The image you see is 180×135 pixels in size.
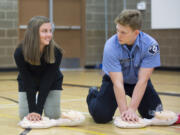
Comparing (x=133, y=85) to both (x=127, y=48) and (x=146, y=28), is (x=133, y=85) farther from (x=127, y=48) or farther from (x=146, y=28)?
(x=146, y=28)

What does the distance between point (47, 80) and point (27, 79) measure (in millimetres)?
142

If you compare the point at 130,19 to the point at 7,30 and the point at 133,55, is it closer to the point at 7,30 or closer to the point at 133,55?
the point at 133,55

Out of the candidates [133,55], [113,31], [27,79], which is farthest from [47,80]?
[113,31]

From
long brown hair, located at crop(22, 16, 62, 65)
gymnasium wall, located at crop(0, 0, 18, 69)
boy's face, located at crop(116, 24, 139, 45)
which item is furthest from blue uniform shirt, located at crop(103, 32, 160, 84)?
gymnasium wall, located at crop(0, 0, 18, 69)

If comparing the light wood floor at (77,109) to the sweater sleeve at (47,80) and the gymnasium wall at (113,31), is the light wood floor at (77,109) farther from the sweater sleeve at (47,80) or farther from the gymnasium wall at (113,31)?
the gymnasium wall at (113,31)

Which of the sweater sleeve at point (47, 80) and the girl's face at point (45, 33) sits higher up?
the girl's face at point (45, 33)

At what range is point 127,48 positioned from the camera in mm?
2721

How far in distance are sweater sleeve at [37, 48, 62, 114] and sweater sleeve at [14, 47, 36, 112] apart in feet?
0.16

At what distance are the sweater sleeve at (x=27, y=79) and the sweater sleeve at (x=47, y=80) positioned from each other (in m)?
0.05

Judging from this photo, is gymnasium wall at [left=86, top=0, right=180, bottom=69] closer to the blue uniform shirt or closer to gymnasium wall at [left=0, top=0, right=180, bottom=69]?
gymnasium wall at [left=0, top=0, right=180, bottom=69]

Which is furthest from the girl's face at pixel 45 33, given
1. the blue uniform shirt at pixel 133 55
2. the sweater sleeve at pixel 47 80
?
the blue uniform shirt at pixel 133 55

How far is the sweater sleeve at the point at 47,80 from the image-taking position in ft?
8.95

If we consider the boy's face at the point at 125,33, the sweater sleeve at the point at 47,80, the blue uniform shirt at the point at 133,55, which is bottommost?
the sweater sleeve at the point at 47,80

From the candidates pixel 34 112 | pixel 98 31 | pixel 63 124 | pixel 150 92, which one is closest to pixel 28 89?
pixel 34 112
